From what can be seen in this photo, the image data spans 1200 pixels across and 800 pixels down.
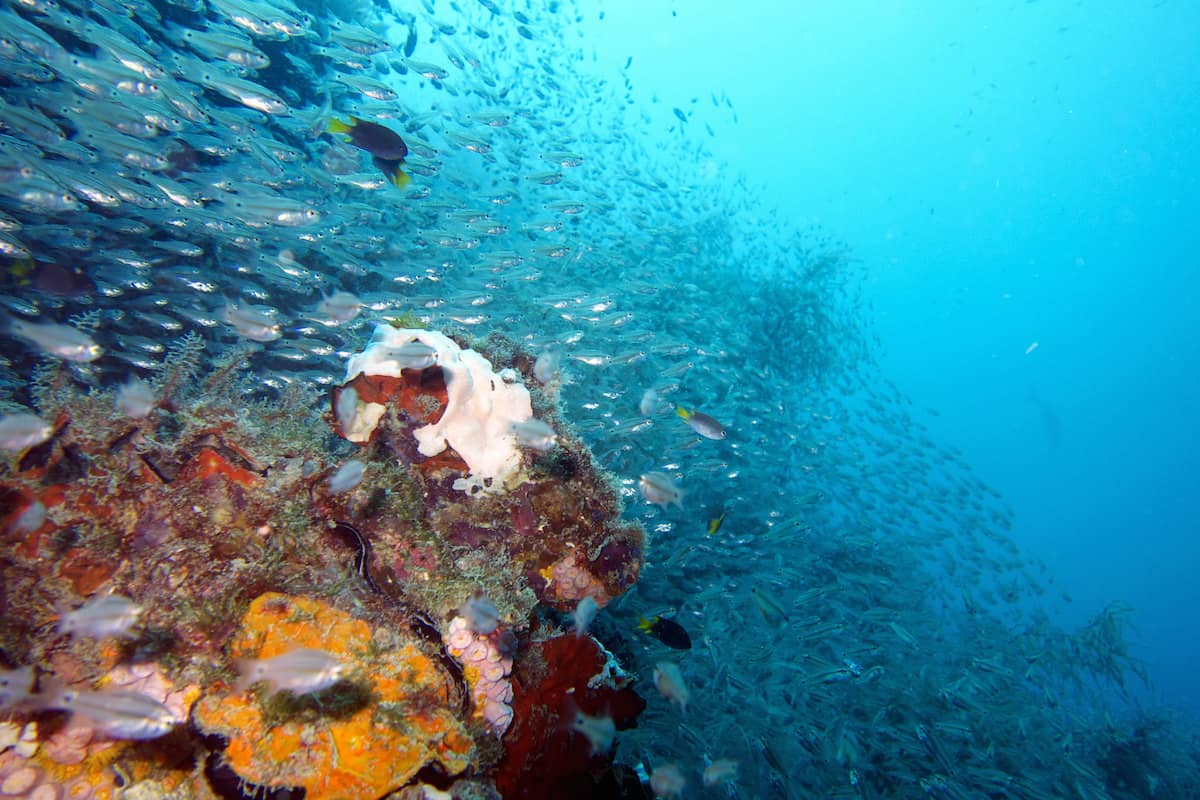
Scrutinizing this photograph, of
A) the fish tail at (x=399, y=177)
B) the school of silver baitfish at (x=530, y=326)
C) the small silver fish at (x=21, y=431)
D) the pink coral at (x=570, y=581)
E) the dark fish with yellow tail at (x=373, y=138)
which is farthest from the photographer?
the school of silver baitfish at (x=530, y=326)

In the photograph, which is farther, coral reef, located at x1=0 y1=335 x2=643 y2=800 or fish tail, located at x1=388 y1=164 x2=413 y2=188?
fish tail, located at x1=388 y1=164 x2=413 y2=188

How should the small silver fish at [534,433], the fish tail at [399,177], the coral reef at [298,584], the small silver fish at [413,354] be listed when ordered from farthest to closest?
the fish tail at [399,177], the small silver fish at [534,433], the small silver fish at [413,354], the coral reef at [298,584]

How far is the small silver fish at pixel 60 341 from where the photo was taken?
4.34 metres

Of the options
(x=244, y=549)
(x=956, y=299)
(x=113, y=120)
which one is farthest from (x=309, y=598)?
(x=956, y=299)

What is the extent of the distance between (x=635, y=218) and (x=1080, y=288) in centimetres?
17086

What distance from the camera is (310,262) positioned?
11031 millimetres

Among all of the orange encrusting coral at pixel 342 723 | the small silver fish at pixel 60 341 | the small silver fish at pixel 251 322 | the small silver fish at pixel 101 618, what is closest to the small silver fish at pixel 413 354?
the orange encrusting coral at pixel 342 723

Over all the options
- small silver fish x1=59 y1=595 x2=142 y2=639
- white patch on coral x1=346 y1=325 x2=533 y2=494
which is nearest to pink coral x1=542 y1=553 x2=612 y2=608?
white patch on coral x1=346 y1=325 x2=533 y2=494

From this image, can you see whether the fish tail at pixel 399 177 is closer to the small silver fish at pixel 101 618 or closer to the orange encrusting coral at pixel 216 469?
the orange encrusting coral at pixel 216 469

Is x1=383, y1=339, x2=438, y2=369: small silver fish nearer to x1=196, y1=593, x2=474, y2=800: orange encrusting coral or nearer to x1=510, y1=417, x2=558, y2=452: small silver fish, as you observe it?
x1=510, y1=417, x2=558, y2=452: small silver fish

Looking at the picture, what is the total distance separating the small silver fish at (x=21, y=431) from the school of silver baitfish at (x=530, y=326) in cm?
2

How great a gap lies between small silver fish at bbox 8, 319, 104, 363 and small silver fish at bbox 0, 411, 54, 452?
62.9 inches

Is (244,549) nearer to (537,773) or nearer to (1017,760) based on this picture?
(537,773)

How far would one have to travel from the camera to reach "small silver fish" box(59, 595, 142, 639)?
8.30 ft
